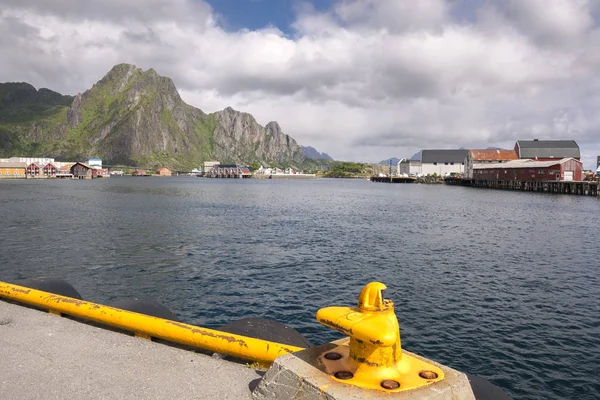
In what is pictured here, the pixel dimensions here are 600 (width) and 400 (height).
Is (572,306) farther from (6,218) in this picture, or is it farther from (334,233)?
(6,218)

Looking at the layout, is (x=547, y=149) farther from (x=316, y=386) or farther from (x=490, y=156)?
(x=316, y=386)

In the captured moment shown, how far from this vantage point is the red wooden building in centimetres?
10338

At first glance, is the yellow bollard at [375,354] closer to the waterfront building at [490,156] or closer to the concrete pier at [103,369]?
the concrete pier at [103,369]

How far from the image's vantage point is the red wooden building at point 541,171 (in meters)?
103

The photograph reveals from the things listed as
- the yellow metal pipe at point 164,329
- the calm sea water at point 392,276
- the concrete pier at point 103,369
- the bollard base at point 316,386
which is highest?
the bollard base at point 316,386

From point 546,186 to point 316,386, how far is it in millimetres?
118093

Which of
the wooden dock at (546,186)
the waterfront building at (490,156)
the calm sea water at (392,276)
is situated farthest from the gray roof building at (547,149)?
the calm sea water at (392,276)

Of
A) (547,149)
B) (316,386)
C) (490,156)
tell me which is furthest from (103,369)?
(547,149)

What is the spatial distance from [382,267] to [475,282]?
529cm

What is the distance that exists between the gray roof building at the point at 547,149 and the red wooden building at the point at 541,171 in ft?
95.5

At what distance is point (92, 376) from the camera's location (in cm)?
557

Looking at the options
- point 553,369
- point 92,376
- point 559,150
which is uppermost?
Result: point 559,150

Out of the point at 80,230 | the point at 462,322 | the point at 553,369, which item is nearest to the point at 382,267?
the point at 462,322

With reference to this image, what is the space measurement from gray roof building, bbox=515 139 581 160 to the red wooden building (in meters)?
29.1
